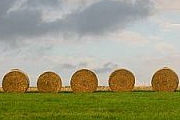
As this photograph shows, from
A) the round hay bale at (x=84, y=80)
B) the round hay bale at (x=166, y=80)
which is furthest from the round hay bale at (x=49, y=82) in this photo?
the round hay bale at (x=166, y=80)

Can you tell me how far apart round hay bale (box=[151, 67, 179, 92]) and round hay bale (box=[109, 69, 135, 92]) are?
1.76 metres

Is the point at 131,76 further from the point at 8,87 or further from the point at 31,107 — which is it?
the point at 31,107

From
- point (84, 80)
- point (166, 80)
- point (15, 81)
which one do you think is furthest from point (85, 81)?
point (166, 80)

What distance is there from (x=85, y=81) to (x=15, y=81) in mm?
4908

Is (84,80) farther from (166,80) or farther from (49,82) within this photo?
(166,80)

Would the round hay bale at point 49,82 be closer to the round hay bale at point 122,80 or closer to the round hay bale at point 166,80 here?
the round hay bale at point 122,80

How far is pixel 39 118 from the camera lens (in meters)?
16.2

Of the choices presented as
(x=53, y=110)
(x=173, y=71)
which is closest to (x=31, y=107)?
(x=53, y=110)

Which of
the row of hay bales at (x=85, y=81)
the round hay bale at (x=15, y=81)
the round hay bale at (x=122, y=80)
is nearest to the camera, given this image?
the round hay bale at (x=15, y=81)

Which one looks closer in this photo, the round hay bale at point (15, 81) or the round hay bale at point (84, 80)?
the round hay bale at point (15, 81)

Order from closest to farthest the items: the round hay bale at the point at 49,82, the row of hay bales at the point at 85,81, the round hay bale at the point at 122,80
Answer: the row of hay bales at the point at 85,81 < the round hay bale at the point at 49,82 < the round hay bale at the point at 122,80

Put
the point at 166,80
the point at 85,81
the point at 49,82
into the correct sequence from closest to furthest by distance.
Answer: the point at 85,81 < the point at 49,82 < the point at 166,80

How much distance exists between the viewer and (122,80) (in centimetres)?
3828

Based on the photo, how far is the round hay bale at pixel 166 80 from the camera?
3812 centimetres
